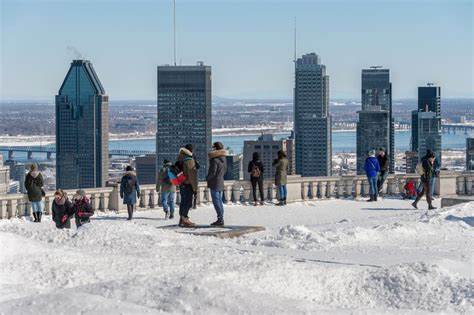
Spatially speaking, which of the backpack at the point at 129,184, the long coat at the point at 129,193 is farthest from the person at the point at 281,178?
the backpack at the point at 129,184

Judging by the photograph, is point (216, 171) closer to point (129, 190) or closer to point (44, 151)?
point (129, 190)

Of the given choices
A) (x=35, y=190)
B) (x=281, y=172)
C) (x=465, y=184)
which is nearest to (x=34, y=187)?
(x=35, y=190)

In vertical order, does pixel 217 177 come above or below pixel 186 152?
below

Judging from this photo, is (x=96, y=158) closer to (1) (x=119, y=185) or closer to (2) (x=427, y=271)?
(1) (x=119, y=185)

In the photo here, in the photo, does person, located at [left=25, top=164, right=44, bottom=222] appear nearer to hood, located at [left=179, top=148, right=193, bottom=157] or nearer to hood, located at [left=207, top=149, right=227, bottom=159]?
hood, located at [left=179, top=148, right=193, bottom=157]

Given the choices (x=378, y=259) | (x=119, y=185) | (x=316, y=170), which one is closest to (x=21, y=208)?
(x=119, y=185)

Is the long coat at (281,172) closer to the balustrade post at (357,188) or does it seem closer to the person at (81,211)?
the balustrade post at (357,188)
